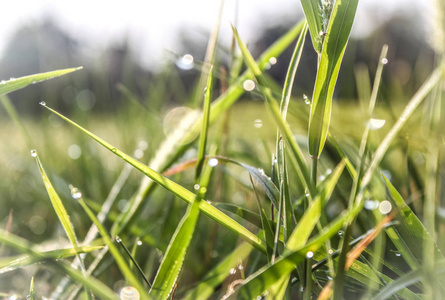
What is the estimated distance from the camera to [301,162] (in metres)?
0.27

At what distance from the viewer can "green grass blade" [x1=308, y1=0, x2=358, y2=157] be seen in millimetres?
279

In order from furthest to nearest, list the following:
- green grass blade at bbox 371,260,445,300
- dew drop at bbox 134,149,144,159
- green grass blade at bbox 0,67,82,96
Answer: dew drop at bbox 134,149,144,159 → green grass blade at bbox 0,67,82,96 → green grass blade at bbox 371,260,445,300

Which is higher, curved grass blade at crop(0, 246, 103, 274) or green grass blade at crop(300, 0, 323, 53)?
green grass blade at crop(300, 0, 323, 53)

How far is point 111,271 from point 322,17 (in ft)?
1.26

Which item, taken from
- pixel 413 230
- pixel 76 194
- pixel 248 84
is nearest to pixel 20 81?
pixel 76 194

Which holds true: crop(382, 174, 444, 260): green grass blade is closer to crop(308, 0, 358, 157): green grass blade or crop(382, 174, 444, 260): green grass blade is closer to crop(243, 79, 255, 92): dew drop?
crop(308, 0, 358, 157): green grass blade

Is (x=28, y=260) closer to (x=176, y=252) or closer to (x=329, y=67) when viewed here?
(x=176, y=252)

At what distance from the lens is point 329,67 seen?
28cm

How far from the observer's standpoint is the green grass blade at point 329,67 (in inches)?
11.0

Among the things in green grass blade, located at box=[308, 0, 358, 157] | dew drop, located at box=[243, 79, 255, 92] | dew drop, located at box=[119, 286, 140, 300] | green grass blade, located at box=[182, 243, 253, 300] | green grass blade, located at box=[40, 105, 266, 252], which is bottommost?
dew drop, located at box=[119, 286, 140, 300]

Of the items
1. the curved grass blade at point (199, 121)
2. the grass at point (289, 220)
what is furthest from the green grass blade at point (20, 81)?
the curved grass blade at point (199, 121)

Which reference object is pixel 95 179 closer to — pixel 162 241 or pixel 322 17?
pixel 162 241

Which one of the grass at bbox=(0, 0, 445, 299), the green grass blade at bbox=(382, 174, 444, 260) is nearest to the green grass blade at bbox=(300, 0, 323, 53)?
the grass at bbox=(0, 0, 445, 299)

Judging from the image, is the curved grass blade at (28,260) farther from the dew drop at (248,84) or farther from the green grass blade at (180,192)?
the dew drop at (248,84)
